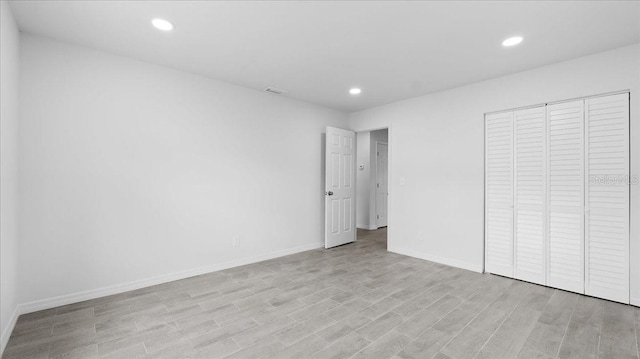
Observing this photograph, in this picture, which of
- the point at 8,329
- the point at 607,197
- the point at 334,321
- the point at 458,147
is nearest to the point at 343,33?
the point at 458,147

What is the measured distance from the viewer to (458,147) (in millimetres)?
3986

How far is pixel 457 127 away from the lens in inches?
157

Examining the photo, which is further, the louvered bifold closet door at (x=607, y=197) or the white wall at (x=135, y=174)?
the louvered bifold closet door at (x=607, y=197)

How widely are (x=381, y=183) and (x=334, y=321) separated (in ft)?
17.0

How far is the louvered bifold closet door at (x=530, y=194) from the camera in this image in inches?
130

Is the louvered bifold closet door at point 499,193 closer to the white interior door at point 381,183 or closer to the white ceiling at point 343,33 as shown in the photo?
the white ceiling at point 343,33

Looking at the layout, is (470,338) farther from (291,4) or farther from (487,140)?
(291,4)

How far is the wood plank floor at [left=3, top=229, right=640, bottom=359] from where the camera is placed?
201cm

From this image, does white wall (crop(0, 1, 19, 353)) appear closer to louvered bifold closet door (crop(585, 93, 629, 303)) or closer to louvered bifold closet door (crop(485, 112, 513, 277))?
louvered bifold closet door (crop(485, 112, 513, 277))

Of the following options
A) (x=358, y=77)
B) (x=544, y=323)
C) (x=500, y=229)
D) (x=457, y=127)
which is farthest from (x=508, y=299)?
(x=358, y=77)

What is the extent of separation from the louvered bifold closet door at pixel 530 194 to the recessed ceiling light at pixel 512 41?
3.51 ft

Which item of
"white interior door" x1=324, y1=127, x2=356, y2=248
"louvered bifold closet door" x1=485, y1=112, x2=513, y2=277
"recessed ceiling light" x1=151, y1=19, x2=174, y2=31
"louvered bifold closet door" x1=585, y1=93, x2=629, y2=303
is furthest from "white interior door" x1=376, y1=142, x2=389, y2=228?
"recessed ceiling light" x1=151, y1=19, x2=174, y2=31

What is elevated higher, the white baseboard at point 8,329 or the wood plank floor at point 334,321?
the white baseboard at point 8,329

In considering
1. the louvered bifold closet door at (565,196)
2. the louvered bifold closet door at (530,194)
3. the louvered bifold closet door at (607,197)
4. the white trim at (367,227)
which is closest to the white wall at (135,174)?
the white trim at (367,227)
